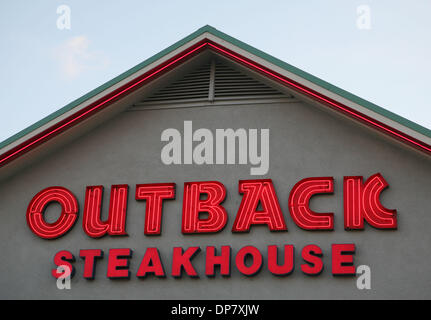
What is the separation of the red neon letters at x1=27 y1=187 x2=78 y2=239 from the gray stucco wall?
0.64 ft

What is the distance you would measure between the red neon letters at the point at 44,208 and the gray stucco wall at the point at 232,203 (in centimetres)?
20

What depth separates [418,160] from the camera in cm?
1332

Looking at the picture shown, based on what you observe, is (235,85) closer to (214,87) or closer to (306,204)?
(214,87)

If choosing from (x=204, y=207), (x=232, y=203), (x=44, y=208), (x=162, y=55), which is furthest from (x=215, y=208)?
(x=44, y=208)

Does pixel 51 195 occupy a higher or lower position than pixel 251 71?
lower

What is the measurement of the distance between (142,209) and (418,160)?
21.4ft

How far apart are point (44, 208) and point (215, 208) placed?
14.4 ft

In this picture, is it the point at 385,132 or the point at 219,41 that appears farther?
the point at 219,41

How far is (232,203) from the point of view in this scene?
1402cm

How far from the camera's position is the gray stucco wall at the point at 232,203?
506 inches

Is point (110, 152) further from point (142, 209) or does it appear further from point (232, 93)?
point (232, 93)

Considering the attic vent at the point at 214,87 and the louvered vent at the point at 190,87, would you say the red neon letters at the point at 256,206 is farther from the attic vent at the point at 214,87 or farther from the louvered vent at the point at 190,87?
the louvered vent at the point at 190,87

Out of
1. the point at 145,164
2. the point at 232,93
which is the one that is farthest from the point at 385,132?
the point at 145,164

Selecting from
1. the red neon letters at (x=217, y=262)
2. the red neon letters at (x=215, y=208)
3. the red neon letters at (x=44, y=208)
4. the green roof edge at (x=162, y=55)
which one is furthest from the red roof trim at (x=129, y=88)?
the red neon letters at (x=217, y=262)
